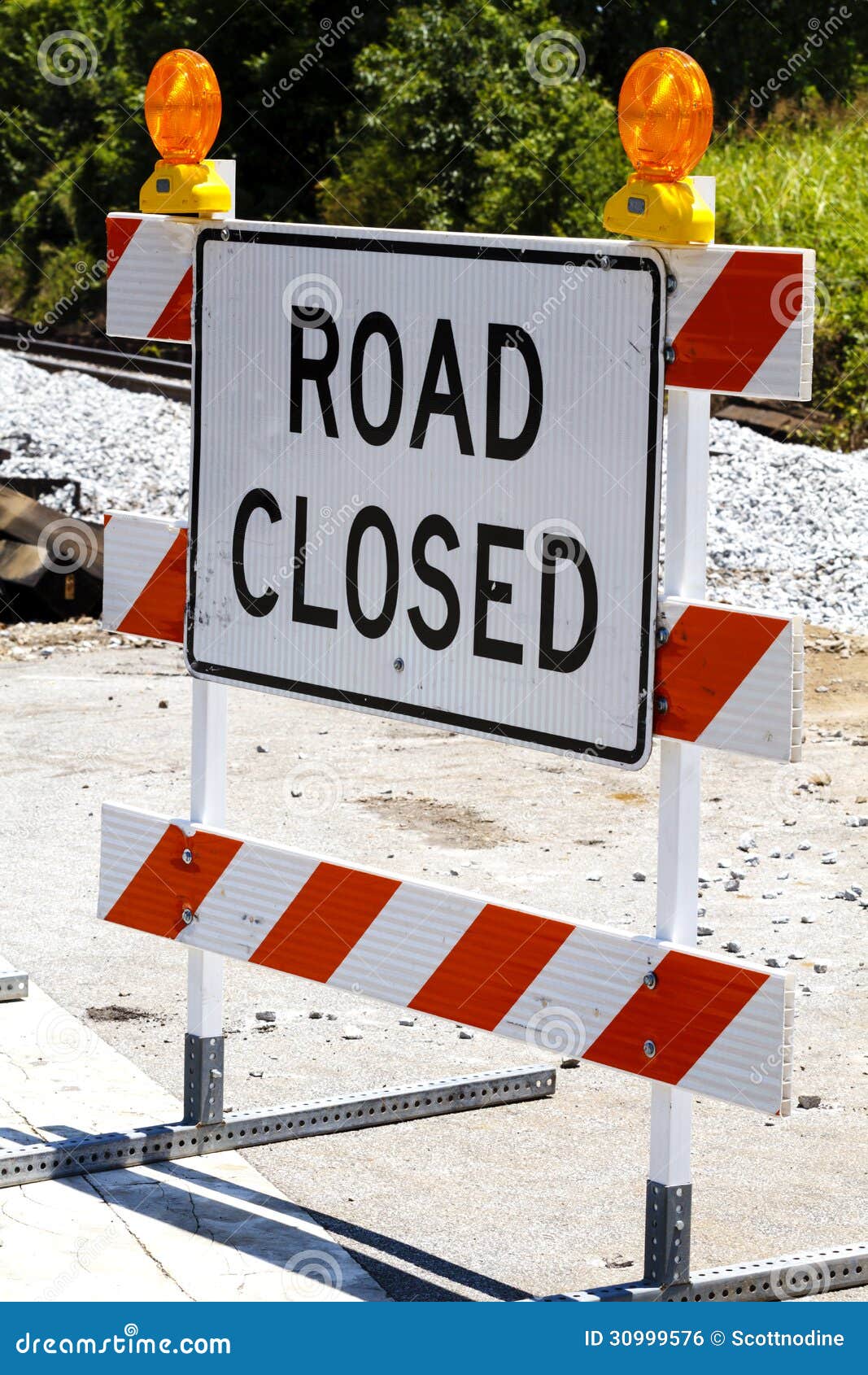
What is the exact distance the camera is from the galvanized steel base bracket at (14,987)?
619 centimetres

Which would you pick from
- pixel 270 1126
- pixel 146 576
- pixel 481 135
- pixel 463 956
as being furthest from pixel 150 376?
pixel 463 956

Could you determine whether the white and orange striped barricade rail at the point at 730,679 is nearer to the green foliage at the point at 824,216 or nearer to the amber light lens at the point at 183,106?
the amber light lens at the point at 183,106

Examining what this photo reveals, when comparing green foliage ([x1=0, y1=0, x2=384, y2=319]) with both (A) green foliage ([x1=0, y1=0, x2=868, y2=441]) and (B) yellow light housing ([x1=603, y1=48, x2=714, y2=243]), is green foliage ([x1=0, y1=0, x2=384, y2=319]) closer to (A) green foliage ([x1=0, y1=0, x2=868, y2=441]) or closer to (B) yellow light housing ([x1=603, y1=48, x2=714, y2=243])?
(A) green foliage ([x1=0, y1=0, x2=868, y2=441])

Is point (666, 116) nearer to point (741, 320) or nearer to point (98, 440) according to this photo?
point (741, 320)

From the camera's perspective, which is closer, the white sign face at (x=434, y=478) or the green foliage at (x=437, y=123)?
the white sign face at (x=434, y=478)

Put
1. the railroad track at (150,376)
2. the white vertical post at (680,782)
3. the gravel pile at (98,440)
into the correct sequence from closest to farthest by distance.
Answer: the white vertical post at (680,782)
the gravel pile at (98,440)
the railroad track at (150,376)

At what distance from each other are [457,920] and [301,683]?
729 millimetres

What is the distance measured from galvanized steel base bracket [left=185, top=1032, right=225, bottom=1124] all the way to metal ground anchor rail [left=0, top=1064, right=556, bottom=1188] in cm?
4

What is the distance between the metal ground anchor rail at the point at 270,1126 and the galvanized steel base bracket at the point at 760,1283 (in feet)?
3.97

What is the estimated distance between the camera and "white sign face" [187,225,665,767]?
3799 mm

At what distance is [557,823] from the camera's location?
8.62 m

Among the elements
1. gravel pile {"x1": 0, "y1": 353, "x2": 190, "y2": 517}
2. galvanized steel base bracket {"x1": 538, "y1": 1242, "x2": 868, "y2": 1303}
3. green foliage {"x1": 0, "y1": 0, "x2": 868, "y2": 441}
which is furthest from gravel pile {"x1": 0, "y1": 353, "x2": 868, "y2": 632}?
galvanized steel base bracket {"x1": 538, "y1": 1242, "x2": 868, "y2": 1303}

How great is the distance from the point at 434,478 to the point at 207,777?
3.79 feet

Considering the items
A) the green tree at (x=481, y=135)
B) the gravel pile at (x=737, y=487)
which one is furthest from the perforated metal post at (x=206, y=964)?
the green tree at (x=481, y=135)
